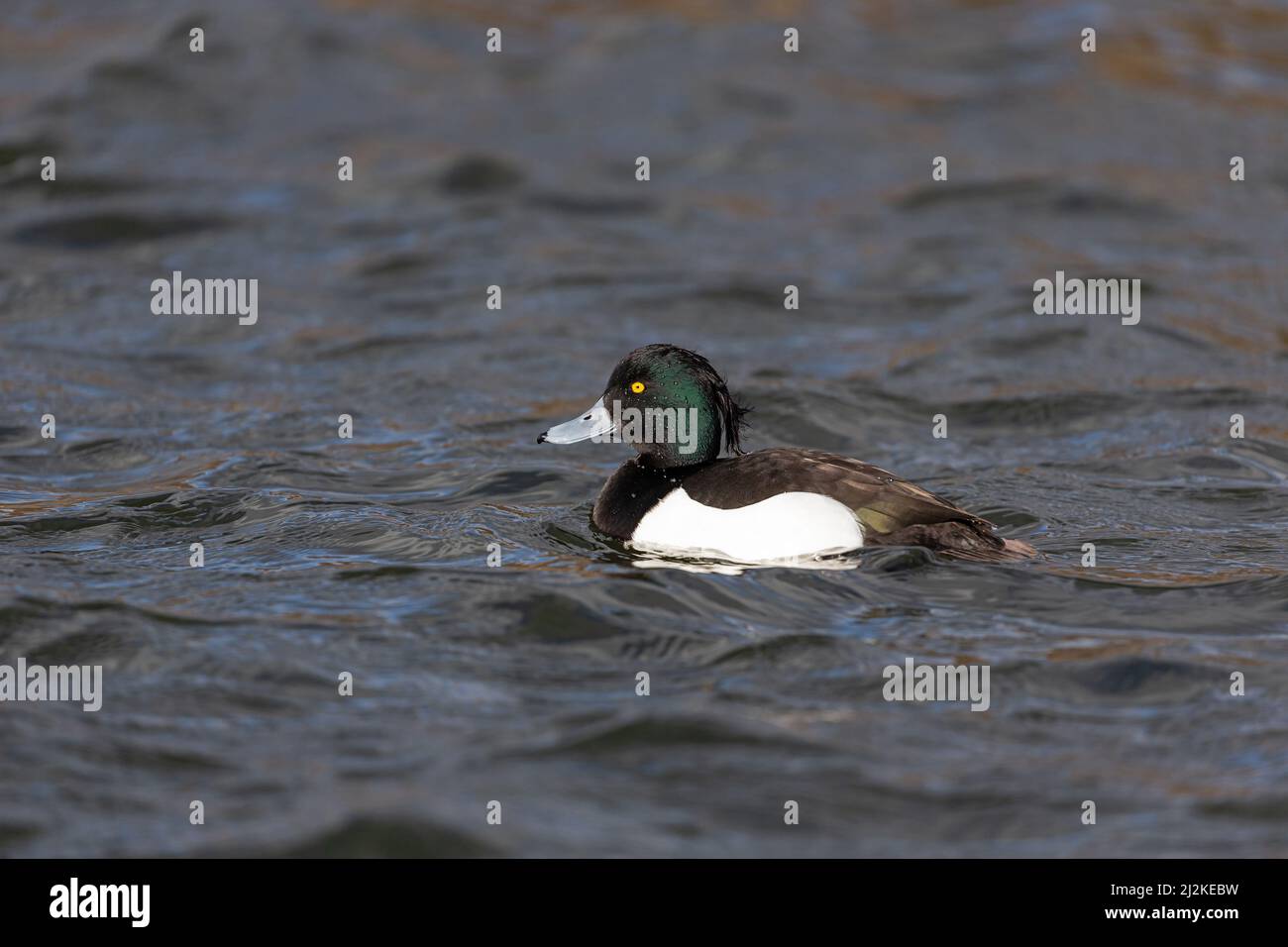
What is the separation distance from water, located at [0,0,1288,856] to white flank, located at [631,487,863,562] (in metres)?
0.15

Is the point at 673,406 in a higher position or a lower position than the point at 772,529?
higher

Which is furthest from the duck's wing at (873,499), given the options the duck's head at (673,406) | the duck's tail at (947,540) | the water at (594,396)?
the duck's head at (673,406)

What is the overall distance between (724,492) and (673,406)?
68 cm

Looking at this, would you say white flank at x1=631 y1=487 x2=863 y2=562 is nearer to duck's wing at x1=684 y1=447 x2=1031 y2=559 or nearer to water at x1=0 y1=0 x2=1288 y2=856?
duck's wing at x1=684 y1=447 x2=1031 y2=559

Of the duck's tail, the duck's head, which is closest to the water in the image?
the duck's tail

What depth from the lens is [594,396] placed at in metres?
12.8

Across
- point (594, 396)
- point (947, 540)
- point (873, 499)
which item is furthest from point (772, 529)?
point (594, 396)

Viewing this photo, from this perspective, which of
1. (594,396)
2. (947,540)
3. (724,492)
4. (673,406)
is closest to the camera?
(947,540)

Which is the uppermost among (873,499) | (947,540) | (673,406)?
(673,406)

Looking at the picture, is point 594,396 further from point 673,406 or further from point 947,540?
point 947,540

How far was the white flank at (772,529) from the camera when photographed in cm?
836

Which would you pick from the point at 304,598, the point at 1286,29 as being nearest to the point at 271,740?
the point at 304,598
